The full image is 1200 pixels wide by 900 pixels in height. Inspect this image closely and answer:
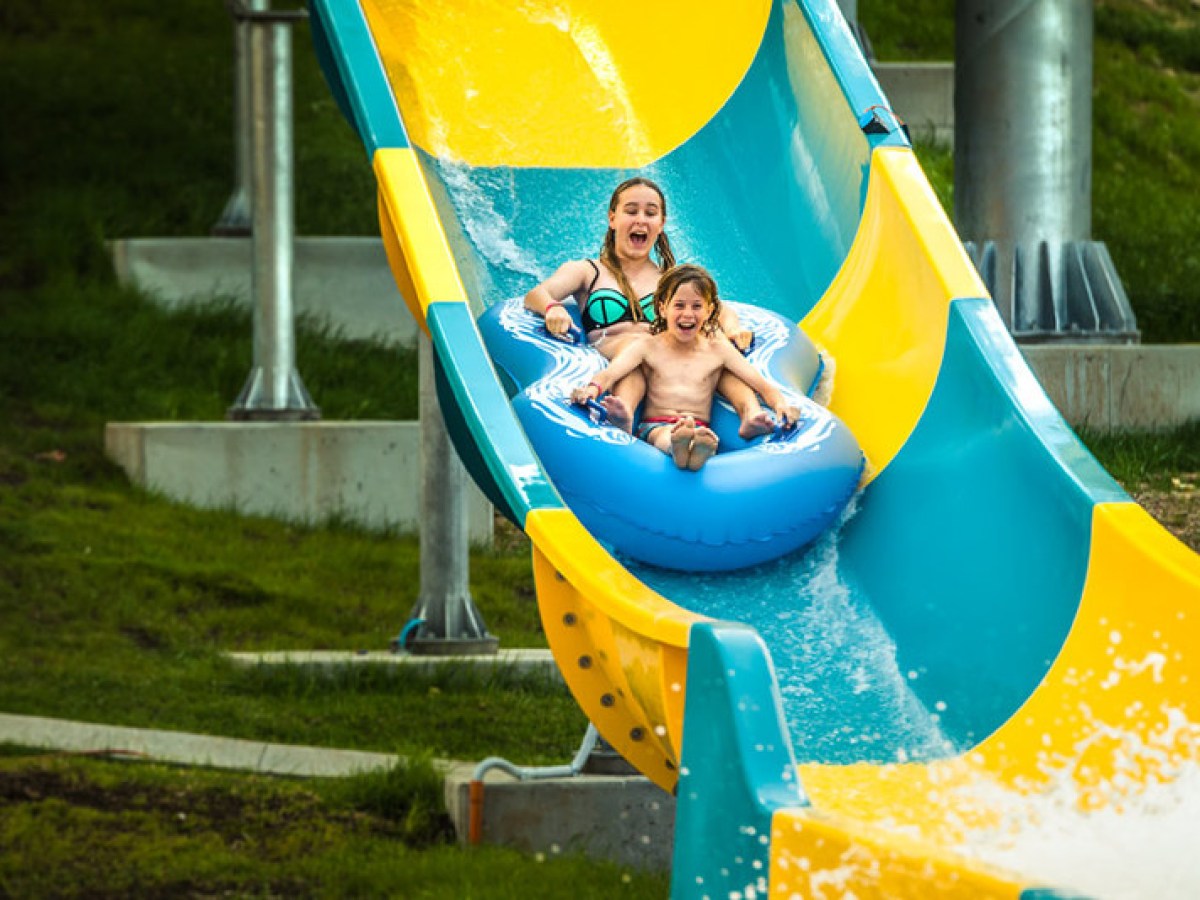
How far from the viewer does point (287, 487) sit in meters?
Answer: 9.87

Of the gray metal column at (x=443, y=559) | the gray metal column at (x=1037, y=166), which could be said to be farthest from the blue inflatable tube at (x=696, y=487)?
the gray metal column at (x=1037, y=166)

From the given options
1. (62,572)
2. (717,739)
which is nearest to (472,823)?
(717,739)

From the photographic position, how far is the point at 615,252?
5906 millimetres

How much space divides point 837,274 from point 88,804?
2.56 m

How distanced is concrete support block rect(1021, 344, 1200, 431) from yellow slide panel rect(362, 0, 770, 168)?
1.87 meters

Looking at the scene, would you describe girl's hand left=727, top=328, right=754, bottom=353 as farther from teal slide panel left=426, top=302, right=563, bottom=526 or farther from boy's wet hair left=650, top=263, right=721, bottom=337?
teal slide panel left=426, top=302, right=563, bottom=526

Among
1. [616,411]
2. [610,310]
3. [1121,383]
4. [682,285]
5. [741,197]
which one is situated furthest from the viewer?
[1121,383]

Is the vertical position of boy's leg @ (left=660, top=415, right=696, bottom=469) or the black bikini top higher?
the black bikini top

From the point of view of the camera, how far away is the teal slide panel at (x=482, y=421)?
4508mm

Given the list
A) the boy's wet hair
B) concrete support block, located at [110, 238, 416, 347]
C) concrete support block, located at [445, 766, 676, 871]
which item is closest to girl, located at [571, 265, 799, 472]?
the boy's wet hair

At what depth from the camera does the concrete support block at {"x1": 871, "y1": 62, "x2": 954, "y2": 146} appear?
12500 mm

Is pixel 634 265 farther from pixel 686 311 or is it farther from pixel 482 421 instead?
pixel 482 421

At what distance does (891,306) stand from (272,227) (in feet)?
17.0

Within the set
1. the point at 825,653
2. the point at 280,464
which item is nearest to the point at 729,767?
the point at 825,653
